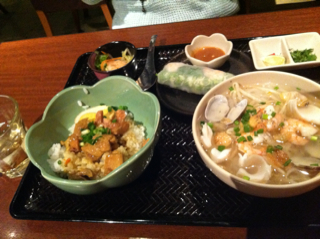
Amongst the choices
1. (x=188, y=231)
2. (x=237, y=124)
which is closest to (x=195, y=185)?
(x=188, y=231)

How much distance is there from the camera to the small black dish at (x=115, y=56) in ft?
4.89

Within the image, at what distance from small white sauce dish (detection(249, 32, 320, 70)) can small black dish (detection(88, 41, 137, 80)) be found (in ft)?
2.42

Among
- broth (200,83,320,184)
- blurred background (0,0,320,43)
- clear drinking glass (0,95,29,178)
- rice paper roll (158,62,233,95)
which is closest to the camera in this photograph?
broth (200,83,320,184)

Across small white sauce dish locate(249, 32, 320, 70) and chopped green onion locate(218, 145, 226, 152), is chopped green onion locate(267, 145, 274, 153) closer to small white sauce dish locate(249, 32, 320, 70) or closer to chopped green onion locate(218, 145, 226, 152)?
chopped green onion locate(218, 145, 226, 152)

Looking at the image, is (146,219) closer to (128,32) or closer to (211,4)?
(128,32)

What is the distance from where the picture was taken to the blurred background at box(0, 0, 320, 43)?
3.65m

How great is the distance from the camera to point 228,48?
1.55 metres

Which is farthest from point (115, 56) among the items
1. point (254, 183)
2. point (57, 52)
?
point (254, 183)

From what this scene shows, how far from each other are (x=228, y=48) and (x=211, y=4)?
0.75 meters

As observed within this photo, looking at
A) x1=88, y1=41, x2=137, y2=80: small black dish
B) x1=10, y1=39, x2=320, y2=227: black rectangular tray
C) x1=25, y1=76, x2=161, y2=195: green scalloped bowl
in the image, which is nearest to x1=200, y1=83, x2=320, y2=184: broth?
x1=10, y1=39, x2=320, y2=227: black rectangular tray

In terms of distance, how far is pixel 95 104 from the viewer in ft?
4.64

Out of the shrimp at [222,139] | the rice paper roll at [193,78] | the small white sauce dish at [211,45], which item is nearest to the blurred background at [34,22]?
the small white sauce dish at [211,45]

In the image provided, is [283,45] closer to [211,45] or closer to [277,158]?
[211,45]

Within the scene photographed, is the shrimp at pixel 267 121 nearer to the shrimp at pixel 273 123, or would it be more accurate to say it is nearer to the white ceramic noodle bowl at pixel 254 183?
the shrimp at pixel 273 123
